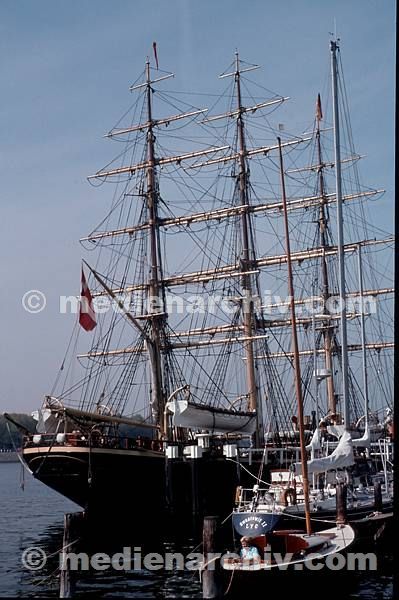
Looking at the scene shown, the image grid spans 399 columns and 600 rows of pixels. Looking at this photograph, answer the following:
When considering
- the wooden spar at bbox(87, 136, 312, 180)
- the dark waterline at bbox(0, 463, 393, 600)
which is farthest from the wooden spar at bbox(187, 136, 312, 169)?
the dark waterline at bbox(0, 463, 393, 600)

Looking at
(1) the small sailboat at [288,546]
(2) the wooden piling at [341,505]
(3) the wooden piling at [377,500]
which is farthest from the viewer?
(3) the wooden piling at [377,500]

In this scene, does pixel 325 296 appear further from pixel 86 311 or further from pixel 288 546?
pixel 288 546

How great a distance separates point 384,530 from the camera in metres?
29.3

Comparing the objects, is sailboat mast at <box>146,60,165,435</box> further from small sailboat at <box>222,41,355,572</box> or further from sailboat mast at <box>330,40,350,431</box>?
small sailboat at <box>222,41,355,572</box>

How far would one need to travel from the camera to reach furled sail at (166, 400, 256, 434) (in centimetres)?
4372

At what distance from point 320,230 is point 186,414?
101ft

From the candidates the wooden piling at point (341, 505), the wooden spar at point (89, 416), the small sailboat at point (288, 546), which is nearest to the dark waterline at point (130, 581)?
the small sailboat at point (288, 546)

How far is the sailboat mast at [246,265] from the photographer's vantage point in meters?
56.1

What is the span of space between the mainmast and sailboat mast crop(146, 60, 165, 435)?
6203 millimetres

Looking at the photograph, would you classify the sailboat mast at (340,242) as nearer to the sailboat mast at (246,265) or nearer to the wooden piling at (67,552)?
the wooden piling at (67,552)
